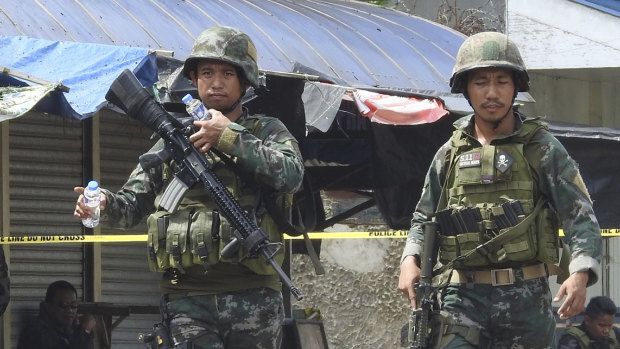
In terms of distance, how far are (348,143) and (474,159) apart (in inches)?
189

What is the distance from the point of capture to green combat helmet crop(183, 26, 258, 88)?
596 cm

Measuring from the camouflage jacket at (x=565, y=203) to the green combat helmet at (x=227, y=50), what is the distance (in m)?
0.90

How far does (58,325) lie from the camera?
1003 cm

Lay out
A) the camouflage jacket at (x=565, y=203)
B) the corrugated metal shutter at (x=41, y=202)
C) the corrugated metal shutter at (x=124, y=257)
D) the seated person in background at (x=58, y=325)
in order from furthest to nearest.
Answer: the corrugated metal shutter at (x=124, y=257)
the corrugated metal shutter at (x=41, y=202)
the seated person in background at (x=58, y=325)
the camouflage jacket at (x=565, y=203)

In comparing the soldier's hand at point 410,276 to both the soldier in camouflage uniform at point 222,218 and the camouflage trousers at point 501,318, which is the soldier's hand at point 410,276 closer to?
the camouflage trousers at point 501,318

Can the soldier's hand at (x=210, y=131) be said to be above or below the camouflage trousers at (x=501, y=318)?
above

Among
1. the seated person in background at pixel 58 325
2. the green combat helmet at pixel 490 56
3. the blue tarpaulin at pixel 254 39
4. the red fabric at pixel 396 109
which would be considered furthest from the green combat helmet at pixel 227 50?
the seated person in background at pixel 58 325

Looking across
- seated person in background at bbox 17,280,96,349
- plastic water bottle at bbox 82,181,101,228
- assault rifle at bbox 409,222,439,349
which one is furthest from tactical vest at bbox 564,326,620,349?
plastic water bottle at bbox 82,181,101,228

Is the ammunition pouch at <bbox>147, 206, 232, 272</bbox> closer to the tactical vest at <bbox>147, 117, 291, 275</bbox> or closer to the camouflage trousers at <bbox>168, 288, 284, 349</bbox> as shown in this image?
the tactical vest at <bbox>147, 117, 291, 275</bbox>

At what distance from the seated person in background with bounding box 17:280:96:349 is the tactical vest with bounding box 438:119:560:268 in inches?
184

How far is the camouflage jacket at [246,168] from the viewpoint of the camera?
5.70m

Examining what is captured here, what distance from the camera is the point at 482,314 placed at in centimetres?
578

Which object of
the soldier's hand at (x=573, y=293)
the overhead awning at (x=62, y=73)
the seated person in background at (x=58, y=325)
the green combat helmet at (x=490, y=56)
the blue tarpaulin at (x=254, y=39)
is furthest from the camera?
the seated person in background at (x=58, y=325)

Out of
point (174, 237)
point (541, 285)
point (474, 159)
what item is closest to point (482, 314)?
point (541, 285)
